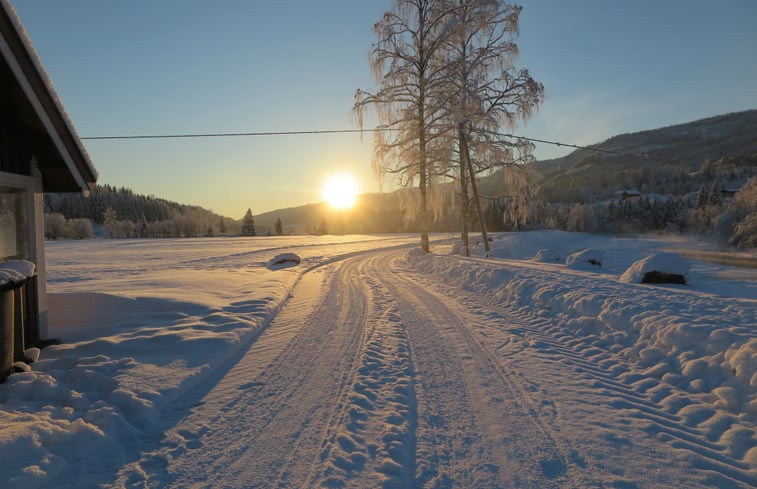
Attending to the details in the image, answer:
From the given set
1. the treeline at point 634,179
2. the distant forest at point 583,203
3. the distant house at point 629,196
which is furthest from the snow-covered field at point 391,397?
the distant house at point 629,196

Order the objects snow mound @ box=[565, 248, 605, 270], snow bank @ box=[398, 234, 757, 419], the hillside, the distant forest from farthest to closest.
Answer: the hillside, the distant forest, snow mound @ box=[565, 248, 605, 270], snow bank @ box=[398, 234, 757, 419]

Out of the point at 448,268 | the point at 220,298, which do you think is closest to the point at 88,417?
the point at 220,298

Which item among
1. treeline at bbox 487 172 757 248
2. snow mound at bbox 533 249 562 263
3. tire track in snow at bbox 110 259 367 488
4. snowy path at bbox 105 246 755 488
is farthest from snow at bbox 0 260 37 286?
treeline at bbox 487 172 757 248

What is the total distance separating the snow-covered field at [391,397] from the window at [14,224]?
145 cm

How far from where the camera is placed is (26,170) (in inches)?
191

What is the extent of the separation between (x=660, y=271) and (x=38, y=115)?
12667mm

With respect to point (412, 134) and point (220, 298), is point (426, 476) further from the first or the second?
point (412, 134)

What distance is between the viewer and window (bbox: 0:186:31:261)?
4.61 metres

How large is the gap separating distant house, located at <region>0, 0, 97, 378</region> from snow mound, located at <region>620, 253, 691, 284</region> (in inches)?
461

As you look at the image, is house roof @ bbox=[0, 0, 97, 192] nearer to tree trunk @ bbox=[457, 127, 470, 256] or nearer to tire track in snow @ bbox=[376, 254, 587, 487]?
tire track in snow @ bbox=[376, 254, 587, 487]

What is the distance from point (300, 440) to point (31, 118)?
5503 millimetres

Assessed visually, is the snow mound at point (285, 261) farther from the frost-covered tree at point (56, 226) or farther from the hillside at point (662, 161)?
the frost-covered tree at point (56, 226)

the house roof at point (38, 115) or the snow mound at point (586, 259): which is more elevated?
the house roof at point (38, 115)

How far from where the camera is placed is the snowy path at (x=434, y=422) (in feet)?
7.93
